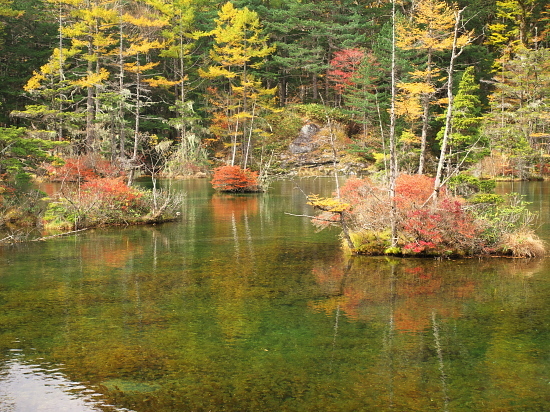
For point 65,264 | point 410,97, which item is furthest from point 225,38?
point 65,264

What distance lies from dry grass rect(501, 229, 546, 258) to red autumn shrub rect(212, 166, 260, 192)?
65.7ft

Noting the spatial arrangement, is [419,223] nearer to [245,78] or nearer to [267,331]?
[267,331]

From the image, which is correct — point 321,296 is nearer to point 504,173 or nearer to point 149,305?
point 149,305

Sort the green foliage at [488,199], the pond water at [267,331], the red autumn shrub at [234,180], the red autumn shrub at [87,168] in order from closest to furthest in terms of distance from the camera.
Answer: the pond water at [267,331] → the green foliage at [488,199] → the red autumn shrub at [87,168] → the red autumn shrub at [234,180]

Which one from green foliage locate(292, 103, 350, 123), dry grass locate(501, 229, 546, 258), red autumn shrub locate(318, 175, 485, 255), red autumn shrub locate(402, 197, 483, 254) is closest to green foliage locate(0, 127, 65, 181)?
red autumn shrub locate(318, 175, 485, 255)

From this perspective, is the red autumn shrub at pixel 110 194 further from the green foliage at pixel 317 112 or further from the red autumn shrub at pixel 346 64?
the green foliage at pixel 317 112

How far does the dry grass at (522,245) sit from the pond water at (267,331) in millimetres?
584

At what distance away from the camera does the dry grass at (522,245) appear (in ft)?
47.1

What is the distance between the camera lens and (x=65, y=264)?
46.3ft

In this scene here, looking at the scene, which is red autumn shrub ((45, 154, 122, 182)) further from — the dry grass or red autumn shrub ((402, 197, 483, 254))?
the dry grass

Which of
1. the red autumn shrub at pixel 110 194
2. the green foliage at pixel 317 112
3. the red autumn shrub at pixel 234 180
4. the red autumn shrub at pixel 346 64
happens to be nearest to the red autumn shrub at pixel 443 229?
the red autumn shrub at pixel 110 194

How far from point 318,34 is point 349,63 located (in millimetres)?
4614

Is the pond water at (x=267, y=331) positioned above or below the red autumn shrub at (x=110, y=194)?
below

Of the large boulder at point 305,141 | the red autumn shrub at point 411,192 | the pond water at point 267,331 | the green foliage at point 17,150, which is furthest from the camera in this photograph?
the large boulder at point 305,141
